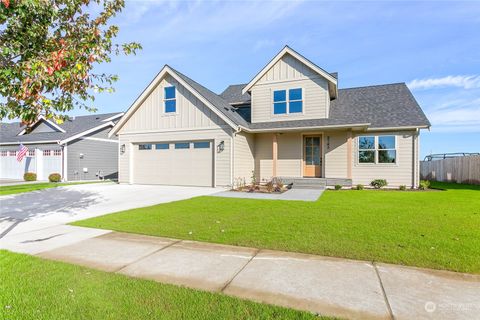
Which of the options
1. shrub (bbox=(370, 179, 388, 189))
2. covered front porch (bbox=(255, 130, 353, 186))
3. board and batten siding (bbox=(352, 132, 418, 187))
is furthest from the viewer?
covered front porch (bbox=(255, 130, 353, 186))

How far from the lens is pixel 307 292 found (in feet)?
9.64

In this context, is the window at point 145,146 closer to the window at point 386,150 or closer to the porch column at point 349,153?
the porch column at point 349,153

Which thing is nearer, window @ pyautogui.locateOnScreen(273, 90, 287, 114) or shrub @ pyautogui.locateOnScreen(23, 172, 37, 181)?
window @ pyautogui.locateOnScreen(273, 90, 287, 114)

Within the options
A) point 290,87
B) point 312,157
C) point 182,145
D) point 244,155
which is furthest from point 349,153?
point 182,145

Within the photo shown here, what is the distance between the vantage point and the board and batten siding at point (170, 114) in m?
14.2

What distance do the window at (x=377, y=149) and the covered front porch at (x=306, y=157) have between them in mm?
987

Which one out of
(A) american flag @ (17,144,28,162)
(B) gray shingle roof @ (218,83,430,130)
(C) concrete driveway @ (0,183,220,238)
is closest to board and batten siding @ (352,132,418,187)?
(B) gray shingle roof @ (218,83,430,130)

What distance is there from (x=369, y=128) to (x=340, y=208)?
7.59 meters

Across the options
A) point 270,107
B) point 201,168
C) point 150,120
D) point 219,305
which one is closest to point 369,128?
point 270,107

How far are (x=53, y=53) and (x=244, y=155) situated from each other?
10.9 metres

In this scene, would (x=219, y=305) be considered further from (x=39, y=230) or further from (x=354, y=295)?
(x=39, y=230)

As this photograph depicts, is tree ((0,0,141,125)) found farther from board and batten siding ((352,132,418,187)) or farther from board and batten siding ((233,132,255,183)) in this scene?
board and batten siding ((352,132,418,187))

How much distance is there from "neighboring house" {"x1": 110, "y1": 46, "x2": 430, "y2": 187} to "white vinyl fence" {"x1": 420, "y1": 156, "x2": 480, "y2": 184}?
20.8 ft

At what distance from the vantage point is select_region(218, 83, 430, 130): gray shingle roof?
1338 centimetres
